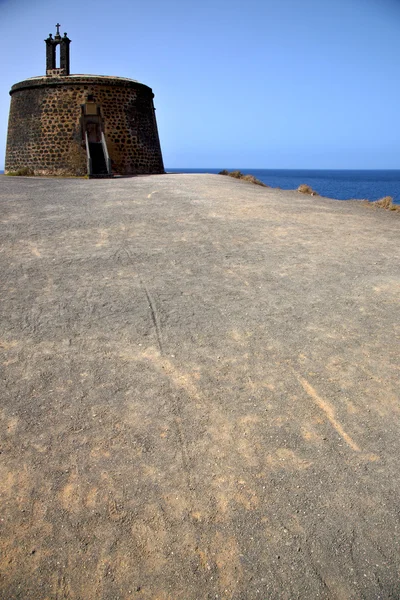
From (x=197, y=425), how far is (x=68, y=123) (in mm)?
20065

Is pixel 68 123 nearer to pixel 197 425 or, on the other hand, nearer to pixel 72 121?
pixel 72 121

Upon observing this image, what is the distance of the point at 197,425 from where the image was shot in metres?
3.32

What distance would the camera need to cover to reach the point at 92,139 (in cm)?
2098

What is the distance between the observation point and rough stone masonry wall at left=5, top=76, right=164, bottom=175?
20703 mm

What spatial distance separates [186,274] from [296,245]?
86.2 inches

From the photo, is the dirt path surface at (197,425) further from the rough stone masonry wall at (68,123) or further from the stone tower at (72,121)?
the rough stone masonry wall at (68,123)

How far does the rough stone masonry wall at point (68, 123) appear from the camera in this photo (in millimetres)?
20703

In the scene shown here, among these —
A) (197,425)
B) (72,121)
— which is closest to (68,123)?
(72,121)

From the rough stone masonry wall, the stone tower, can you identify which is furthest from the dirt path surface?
the rough stone masonry wall

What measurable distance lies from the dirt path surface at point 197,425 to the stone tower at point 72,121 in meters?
15.2

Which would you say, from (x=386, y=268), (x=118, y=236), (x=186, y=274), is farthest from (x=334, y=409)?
(x=118, y=236)

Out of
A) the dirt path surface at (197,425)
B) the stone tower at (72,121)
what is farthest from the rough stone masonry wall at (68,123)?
the dirt path surface at (197,425)

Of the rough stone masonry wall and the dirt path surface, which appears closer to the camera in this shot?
the dirt path surface

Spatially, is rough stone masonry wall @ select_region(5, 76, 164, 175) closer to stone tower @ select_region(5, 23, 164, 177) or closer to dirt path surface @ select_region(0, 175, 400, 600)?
stone tower @ select_region(5, 23, 164, 177)
